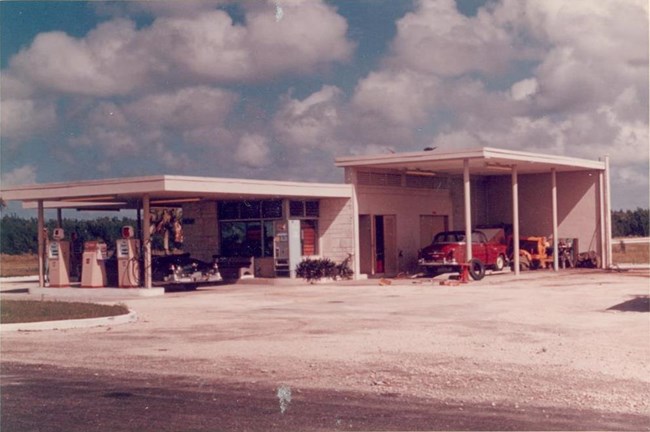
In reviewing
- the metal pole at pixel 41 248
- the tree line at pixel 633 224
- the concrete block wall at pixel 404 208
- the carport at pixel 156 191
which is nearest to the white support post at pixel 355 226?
the carport at pixel 156 191

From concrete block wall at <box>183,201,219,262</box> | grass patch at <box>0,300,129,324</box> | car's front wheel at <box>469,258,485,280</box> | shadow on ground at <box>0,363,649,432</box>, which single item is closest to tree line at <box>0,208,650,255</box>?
concrete block wall at <box>183,201,219,262</box>

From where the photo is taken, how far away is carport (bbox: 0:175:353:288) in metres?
26.1

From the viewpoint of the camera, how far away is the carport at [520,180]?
31.7 meters

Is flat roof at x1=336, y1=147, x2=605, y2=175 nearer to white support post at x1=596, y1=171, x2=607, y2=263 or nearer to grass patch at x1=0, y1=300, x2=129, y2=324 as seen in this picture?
white support post at x1=596, y1=171, x2=607, y2=263

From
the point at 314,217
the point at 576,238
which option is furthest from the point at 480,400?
the point at 576,238

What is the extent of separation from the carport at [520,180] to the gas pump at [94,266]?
9.13 metres

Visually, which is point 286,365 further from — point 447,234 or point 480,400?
point 447,234

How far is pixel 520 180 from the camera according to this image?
130 ft

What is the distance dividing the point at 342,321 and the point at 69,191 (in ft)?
44.5

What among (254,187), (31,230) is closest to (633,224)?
(31,230)

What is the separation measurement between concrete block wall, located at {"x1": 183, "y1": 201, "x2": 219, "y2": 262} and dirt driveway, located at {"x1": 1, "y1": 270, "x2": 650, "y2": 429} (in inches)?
390

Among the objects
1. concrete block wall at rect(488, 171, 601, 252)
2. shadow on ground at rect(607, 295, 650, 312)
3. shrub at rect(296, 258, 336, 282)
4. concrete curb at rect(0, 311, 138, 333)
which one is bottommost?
shadow on ground at rect(607, 295, 650, 312)

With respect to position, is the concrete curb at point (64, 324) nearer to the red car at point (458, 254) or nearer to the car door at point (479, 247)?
the red car at point (458, 254)

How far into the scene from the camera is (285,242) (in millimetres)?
31625
